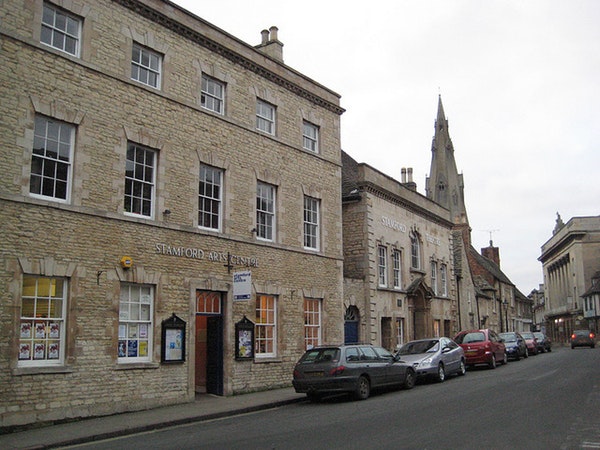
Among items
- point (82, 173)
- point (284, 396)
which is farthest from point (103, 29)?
point (284, 396)

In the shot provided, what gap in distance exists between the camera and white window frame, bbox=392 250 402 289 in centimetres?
2892

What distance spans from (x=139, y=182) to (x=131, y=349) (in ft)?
14.2

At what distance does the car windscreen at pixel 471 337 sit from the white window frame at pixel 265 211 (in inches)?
438

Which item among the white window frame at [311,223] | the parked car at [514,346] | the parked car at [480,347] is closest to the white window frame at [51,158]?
the white window frame at [311,223]

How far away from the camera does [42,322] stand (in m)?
13.2

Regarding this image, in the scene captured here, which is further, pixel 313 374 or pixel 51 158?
pixel 313 374

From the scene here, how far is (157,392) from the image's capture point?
15.3 meters

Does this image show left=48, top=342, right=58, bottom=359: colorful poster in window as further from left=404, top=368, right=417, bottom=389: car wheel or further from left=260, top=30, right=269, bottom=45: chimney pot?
left=260, top=30, right=269, bottom=45: chimney pot

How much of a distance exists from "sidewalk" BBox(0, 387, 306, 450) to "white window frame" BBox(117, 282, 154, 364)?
1.47 metres

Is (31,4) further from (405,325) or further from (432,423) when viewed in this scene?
(405,325)

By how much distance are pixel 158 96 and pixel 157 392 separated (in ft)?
26.0

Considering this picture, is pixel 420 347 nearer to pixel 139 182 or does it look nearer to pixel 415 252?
pixel 139 182

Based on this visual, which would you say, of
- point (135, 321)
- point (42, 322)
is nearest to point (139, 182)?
point (135, 321)

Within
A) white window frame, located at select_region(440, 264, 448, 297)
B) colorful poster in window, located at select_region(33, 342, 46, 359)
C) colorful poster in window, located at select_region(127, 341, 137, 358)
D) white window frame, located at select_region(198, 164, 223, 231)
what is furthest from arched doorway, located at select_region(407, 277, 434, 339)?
colorful poster in window, located at select_region(33, 342, 46, 359)
